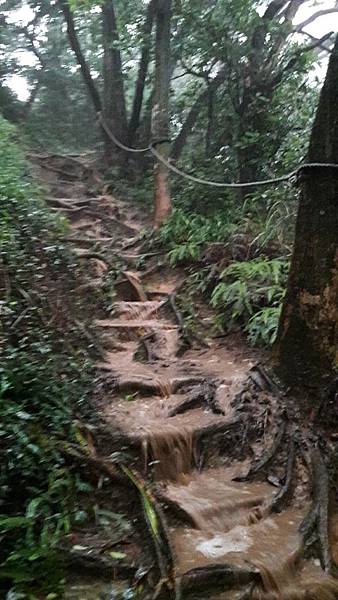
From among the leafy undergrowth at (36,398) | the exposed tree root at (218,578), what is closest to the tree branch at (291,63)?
the leafy undergrowth at (36,398)

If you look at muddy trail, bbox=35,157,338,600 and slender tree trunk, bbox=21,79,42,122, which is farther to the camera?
slender tree trunk, bbox=21,79,42,122

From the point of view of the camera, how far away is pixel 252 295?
7000mm

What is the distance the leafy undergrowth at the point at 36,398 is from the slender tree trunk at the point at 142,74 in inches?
248

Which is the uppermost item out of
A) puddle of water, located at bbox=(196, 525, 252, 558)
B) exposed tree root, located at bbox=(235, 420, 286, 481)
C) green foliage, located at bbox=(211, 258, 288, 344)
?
green foliage, located at bbox=(211, 258, 288, 344)

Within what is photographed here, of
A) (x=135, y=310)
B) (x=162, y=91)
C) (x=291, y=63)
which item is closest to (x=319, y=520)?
(x=135, y=310)

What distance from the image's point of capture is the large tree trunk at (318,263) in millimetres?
4660

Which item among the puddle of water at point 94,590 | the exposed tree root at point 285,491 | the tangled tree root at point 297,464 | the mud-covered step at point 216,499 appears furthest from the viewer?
the exposed tree root at point 285,491

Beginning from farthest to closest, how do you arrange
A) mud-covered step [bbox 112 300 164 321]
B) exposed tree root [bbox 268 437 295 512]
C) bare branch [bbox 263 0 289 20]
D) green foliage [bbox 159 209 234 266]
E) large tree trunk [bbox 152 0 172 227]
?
bare branch [bbox 263 0 289 20] < large tree trunk [bbox 152 0 172 227] < green foliage [bbox 159 209 234 266] < mud-covered step [bbox 112 300 164 321] < exposed tree root [bbox 268 437 295 512]

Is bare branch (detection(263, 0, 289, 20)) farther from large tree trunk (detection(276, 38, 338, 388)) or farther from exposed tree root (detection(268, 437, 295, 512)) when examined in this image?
exposed tree root (detection(268, 437, 295, 512))

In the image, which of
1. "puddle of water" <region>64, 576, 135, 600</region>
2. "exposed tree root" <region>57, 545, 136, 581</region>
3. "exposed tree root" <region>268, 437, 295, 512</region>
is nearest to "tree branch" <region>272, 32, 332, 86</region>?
"exposed tree root" <region>268, 437, 295, 512</region>

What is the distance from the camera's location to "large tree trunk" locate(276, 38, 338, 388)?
15.3ft

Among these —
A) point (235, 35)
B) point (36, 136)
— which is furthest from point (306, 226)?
point (36, 136)

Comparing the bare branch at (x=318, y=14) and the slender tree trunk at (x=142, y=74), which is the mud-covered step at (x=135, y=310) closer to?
the slender tree trunk at (x=142, y=74)

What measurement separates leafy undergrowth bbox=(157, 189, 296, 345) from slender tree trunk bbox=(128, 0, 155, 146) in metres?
3.90
